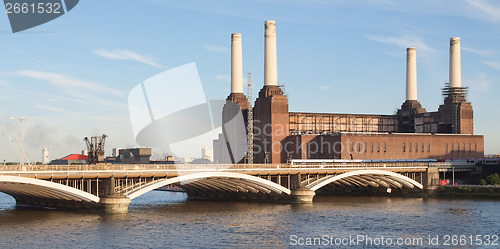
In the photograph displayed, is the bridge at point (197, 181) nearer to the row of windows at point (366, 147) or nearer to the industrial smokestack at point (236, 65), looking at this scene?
the row of windows at point (366, 147)

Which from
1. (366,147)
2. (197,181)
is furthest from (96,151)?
(366,147)

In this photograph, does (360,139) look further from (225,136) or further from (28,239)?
(28,239)

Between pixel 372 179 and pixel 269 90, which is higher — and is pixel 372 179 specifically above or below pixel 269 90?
below

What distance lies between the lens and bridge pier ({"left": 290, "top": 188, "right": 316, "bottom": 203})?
321 feet

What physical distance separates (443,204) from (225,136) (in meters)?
65.2

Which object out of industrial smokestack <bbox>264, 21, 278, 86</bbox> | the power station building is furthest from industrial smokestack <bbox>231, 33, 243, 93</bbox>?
industrial smokestack <bbox>264, 21, 278, 86</bbox>

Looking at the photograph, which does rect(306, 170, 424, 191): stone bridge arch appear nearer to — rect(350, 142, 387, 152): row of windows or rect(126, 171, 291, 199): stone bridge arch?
rect(126, 171, 291, 199): stone bridge arch

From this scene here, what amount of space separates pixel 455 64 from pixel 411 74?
41.1ft

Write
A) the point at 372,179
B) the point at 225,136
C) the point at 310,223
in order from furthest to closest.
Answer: the point at 225,136 → the point at 372,179 → the point at 310,223

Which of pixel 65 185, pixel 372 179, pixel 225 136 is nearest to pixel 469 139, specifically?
pixel 372 179

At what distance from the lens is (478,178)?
130 m

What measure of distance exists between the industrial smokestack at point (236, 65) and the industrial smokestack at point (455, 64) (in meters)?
51.8

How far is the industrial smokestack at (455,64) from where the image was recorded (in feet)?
504

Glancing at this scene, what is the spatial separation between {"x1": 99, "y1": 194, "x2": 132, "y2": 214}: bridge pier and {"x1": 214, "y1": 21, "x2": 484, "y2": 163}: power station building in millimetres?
58564
